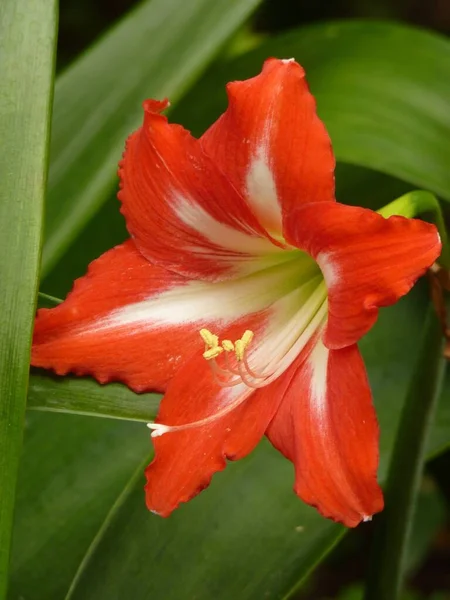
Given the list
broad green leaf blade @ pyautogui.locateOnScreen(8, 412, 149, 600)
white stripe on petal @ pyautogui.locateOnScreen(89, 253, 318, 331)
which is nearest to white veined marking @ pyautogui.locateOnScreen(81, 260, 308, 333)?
white stripe on petal @ pyautogui.locateOnScreen(89, 253, 318, 331)

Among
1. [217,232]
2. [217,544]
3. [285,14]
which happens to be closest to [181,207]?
[217,232]

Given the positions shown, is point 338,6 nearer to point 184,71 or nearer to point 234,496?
point 184,71

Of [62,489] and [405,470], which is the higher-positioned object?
[405,470]

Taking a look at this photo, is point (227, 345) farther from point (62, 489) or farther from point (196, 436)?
point (62, 489)

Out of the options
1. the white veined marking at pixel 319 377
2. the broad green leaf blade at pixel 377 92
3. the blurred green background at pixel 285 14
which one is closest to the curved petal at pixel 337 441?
the white veined marking at pixel 319 377

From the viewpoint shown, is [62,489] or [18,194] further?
[62,489]

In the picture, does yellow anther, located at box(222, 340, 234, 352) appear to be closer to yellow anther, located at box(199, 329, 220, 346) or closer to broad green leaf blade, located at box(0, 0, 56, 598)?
yellow anther, located at box(199, 329, 220, 346)

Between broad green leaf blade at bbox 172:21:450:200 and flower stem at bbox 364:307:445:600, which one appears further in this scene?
broad green leaf blade at bbox 172:21:450:200
